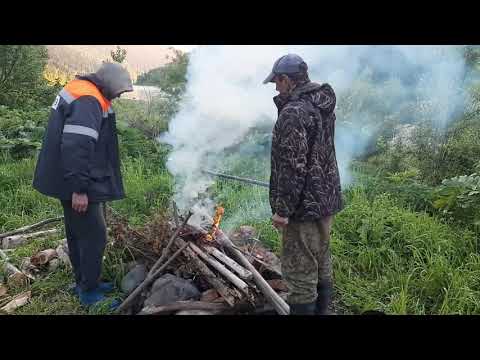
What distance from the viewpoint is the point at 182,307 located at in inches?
140

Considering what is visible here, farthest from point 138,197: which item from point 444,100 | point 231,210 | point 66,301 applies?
point 444,100

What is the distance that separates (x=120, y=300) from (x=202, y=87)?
2755 mm

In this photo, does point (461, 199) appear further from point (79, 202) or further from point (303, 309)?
Answer: point (79, 202)

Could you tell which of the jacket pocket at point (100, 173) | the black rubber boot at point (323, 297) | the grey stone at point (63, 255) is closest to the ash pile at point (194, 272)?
the black rubber boot at point (323, 297)

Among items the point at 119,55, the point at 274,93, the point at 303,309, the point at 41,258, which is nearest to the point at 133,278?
the point at 41,258

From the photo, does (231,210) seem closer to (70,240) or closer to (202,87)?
(202,87)

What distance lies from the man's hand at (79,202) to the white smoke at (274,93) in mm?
1704

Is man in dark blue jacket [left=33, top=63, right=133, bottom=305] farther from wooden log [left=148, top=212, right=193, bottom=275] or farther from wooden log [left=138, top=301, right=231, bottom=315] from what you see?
wooden log [left=138, top=301, right=231, bottom=315]

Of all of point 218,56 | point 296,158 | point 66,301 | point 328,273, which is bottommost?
point 66,301

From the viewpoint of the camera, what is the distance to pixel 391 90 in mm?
7801

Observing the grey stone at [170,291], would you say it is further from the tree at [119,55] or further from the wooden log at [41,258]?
the tree at [119,55]

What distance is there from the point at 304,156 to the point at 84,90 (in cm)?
184

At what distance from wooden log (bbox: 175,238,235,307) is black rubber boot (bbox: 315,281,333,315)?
2.27ft

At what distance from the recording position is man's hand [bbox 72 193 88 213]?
3480 millimetres
